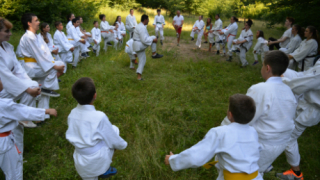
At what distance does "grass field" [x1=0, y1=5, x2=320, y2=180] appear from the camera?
3.24 m

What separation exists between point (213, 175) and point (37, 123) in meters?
3.57

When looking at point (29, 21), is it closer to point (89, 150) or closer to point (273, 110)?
point (89, 150)

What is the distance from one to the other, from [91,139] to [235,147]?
1.36m

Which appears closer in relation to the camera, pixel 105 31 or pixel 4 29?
pixel 4 29

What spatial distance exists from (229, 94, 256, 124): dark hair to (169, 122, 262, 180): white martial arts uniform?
62mm

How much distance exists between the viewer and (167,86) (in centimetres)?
625

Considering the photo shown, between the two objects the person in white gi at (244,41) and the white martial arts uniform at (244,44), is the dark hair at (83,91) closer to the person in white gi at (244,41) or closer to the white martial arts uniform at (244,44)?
the person in white gi at (244,41)

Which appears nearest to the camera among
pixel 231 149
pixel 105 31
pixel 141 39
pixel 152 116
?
pixel 231 149

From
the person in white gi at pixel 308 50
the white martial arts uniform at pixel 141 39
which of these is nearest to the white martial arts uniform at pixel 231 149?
the person in white gi at pixel 308 50

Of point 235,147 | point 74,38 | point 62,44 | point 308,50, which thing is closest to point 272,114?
point 235,147

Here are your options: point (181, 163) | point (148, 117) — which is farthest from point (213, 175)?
point (148, 117)

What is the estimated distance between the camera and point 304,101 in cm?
316

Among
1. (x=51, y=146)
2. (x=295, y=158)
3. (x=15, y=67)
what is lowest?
(x=51, y=146)

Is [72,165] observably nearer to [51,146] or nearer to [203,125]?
[51,146]
